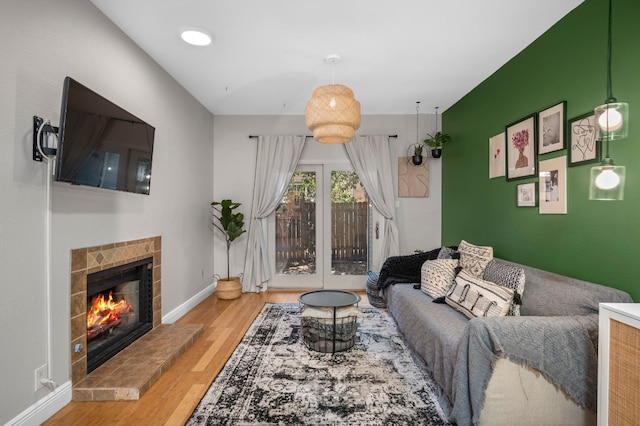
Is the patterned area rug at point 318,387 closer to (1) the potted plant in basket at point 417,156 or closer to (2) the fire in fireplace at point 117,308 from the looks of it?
(2) the fire in fireplace at point 117,308

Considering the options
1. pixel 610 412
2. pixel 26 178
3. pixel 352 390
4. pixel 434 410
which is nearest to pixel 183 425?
Result: pixel 352 390

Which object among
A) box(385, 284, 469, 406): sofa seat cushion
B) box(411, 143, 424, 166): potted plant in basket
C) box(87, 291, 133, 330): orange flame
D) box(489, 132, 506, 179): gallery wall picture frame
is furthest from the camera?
box(411, 143, 424, 166): potted plant in basket

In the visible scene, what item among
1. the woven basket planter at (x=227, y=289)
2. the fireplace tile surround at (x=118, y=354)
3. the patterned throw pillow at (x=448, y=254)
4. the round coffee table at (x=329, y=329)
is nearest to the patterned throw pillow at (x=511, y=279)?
the patterned throw pillow at (x=448, y=254)

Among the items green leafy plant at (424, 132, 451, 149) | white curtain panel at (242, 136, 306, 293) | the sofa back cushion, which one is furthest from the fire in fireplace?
green leafy plant at (424, 132, 451, 149)

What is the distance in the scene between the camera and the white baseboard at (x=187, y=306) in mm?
3537

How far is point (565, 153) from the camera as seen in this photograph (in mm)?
2527

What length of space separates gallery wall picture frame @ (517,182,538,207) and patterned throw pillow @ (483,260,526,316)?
0.68 m

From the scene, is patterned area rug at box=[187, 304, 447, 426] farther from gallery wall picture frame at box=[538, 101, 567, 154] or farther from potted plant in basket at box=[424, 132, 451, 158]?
potted plant in basket at box=[424, 132, 451, 158]

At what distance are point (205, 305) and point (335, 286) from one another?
1939 millimetres

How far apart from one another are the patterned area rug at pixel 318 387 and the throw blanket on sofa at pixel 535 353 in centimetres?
42

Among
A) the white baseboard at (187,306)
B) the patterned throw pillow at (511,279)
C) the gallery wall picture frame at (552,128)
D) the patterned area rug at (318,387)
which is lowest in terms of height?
the patterned area rug at (318,387)

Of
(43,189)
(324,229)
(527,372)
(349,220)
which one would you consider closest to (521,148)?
(527,372)

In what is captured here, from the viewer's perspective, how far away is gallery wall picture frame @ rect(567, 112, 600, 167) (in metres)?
2.25

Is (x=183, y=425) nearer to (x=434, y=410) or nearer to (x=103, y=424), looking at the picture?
(x=103, y=424)
